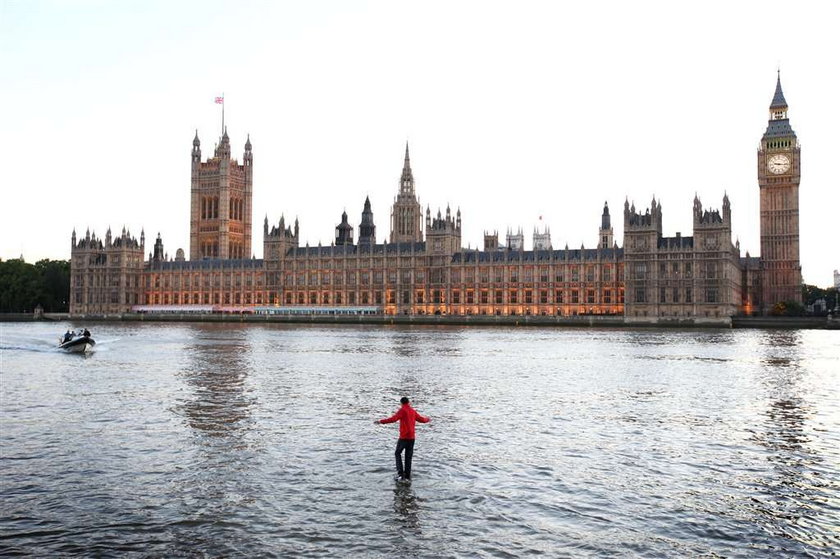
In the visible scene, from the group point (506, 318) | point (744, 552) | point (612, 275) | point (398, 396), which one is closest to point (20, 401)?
point (398, 396)

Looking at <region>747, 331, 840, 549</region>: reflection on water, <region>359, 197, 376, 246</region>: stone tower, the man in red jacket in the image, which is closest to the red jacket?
the man in red jacket

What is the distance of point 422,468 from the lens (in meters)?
19.0

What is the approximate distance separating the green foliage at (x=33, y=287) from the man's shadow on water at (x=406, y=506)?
6795 inches

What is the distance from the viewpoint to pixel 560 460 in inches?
784

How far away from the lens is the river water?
13.9m

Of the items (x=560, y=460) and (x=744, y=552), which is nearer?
(x=744, y=552)

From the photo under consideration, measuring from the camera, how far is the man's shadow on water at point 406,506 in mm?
14867

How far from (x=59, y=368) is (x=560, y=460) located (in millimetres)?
33641

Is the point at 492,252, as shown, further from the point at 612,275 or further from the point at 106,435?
the point at 106,435

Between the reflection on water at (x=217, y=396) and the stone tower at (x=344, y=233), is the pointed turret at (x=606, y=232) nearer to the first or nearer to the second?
the stone tower at (x=344, y=233)

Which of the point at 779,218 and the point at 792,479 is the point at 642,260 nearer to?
the point at 779,218

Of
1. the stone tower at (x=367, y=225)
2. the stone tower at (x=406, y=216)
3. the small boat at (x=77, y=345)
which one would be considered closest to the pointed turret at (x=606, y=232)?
the stone tower at (x=406, y=216)

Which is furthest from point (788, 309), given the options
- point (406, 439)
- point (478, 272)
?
point (406, 439)

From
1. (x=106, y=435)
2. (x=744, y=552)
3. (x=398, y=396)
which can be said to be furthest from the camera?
(x=398, y=396)
